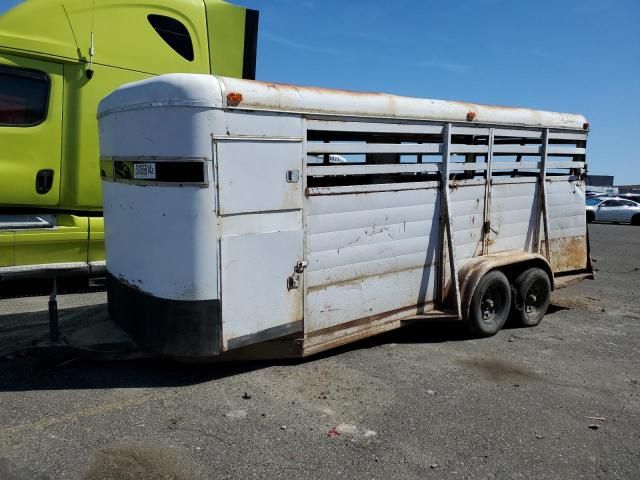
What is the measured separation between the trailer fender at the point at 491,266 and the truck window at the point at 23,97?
4.75 m

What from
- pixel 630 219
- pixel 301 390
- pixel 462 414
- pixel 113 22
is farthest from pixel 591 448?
pixel 630 219

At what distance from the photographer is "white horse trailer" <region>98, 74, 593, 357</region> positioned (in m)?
3.95

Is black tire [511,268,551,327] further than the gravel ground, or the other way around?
black tire [511,268,551,327]

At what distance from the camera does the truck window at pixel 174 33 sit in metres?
6.56

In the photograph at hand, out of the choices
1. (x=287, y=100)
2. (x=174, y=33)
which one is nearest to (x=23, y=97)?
(x=174, y=33)

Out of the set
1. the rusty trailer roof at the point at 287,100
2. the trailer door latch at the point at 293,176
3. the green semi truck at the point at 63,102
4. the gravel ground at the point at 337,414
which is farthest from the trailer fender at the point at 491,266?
the green semi truck at the point at 63,102

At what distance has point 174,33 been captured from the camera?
6672 mm

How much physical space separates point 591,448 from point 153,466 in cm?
276

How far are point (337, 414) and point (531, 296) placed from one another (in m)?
3.48

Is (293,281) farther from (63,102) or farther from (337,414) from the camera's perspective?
(63,102)

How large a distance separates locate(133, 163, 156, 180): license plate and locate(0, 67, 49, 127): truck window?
2509 mm

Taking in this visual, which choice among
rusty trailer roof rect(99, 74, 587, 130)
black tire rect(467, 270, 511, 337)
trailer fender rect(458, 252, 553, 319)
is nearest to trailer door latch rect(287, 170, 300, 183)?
rusty trailer roof rect(99, 74, 587, 130)

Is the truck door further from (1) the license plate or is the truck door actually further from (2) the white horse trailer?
(1) the license plate

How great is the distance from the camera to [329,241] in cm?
466
